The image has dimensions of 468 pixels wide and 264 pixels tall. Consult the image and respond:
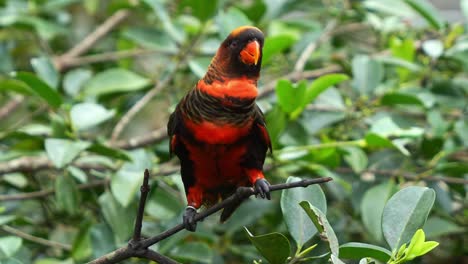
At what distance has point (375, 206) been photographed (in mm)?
1984

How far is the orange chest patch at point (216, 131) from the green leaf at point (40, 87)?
0.51 m

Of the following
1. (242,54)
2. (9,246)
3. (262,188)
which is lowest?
(9,246)

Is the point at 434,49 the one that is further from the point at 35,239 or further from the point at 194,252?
the point at 35,239

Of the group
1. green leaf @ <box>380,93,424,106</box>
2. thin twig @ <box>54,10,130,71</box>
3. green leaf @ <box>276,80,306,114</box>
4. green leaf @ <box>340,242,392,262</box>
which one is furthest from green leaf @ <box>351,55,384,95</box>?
thin twig @ <box>54,10,130,71</box>

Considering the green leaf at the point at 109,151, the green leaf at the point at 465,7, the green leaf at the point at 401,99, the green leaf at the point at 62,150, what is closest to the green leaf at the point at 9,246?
the green leaf at the point at 62,150

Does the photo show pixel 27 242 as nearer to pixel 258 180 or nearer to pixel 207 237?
pixel 207 237

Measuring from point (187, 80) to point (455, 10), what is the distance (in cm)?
210

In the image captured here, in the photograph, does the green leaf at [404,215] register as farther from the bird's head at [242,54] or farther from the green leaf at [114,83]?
the green leaf at [114,83]

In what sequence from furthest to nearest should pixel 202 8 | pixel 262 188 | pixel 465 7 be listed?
pixel 465 7
pixel 202 8
pixel 262 188

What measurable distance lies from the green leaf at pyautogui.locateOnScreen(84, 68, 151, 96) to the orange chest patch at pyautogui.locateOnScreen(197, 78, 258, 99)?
79 cm

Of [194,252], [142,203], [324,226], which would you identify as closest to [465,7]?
[194,252]

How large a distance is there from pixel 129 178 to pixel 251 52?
1.82 feet

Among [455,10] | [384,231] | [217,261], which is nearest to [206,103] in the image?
[384,231]

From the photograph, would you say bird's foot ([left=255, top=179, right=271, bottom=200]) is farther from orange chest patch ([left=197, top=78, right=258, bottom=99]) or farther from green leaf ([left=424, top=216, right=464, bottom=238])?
green leaf ([left=424, top=216, right=464, bottom=238])
